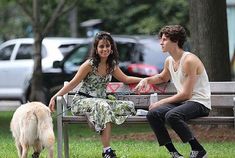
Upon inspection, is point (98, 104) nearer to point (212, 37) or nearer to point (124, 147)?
point (124, 147)

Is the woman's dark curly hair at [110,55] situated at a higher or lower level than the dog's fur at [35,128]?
higher

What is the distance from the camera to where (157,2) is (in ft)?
115

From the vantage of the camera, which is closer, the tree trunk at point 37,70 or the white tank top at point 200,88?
the white tank top at point 200,88

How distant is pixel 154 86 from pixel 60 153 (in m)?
1.38

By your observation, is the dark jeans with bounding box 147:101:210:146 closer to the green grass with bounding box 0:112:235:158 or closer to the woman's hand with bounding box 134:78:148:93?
the woman's hand with bounding box 134:78:148:93

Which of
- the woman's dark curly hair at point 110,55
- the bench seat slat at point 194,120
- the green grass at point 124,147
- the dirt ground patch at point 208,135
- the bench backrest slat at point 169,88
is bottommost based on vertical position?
the dirt ground patch at point 208,135

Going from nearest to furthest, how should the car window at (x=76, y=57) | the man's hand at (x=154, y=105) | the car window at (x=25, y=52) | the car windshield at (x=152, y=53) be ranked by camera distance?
the man's hand at (x=154, y=105) → the car windshield at (x=152, y=53) → the car window at (x=76, y=57) → the car window at (x=25, y=52)

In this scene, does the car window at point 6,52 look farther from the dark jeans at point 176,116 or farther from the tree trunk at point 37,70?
the dark jeans at point 176,116

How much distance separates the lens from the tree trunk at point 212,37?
Result: 12094mm

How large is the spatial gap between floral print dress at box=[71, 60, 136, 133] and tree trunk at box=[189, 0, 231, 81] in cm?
364

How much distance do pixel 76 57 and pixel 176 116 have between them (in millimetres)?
10631

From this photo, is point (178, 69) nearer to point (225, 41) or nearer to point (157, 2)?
point (225, 41)

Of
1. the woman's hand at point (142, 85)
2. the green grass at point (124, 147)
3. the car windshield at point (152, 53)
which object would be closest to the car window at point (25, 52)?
the car windshield at point (152, 53)

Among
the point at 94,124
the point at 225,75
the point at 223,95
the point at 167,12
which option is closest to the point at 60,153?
the point at 94,124
